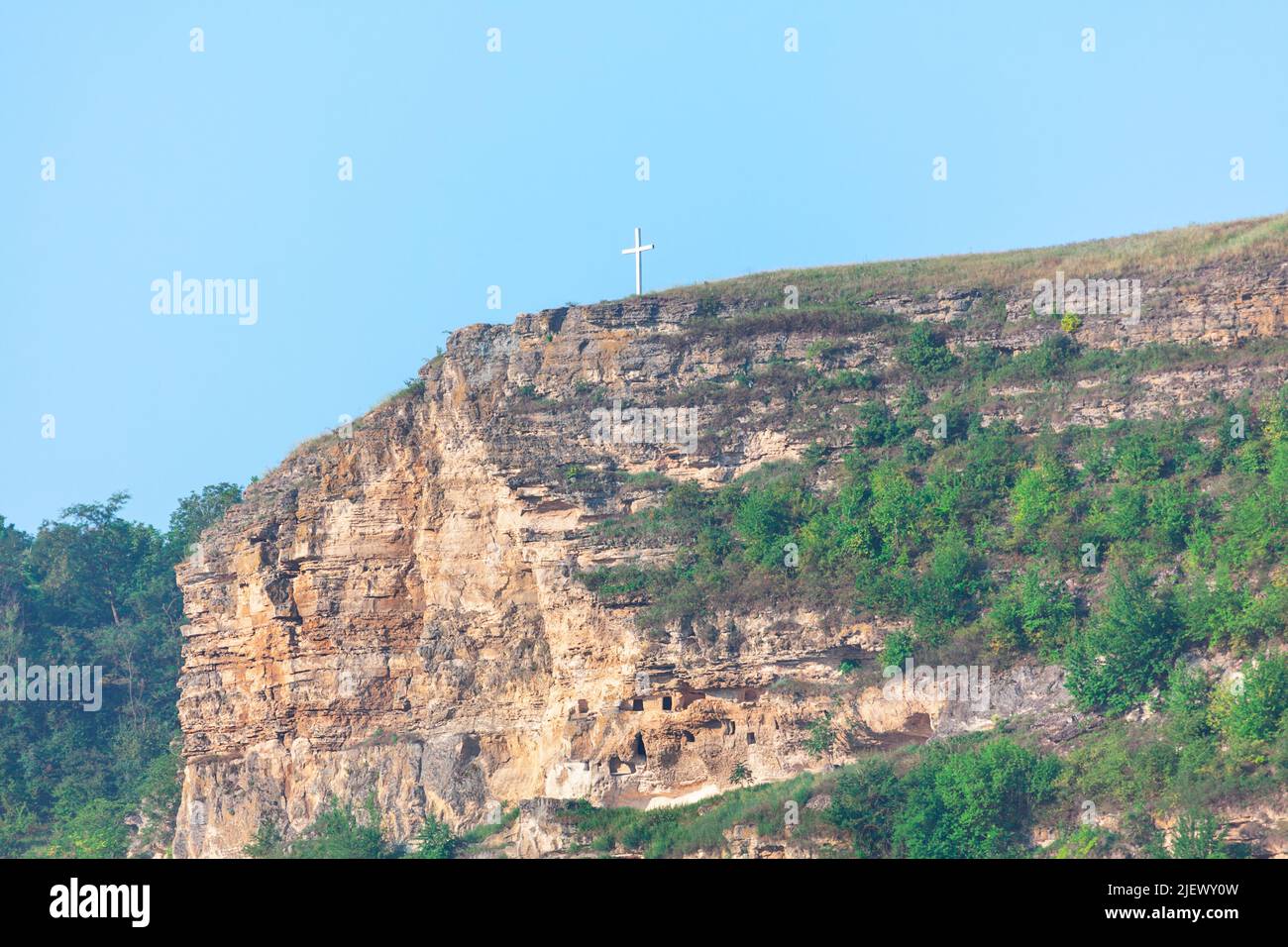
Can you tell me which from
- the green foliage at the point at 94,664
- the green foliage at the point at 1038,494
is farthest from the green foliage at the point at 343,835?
the green foliage at the point at 1038,494

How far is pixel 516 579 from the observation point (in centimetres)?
4150

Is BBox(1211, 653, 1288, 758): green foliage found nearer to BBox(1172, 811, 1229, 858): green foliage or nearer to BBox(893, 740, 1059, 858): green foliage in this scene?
BBox(1172, 811, 1229, 858): green foliage

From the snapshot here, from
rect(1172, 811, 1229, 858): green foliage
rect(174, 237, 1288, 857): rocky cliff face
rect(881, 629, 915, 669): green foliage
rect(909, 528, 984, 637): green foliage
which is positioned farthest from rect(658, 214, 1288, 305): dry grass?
rect(1172, 811, 1229, 858): green foliage

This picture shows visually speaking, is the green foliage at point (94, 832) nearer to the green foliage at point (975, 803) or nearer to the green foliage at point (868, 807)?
the green foliage at point (868, 807)

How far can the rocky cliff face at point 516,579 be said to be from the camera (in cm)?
3828

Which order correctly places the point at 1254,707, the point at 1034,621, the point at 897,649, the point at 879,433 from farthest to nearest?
the point at 879,433 → the point at 897,649 → the point at 1034,621 → the point at 1254,707

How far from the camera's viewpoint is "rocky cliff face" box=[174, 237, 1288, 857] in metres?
38.3

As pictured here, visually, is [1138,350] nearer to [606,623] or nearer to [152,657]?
[606,623]

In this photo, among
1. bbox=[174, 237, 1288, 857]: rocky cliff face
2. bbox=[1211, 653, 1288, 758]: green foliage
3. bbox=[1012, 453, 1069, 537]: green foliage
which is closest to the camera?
bbox=[1211, 653, 1288, 758]: green foliage

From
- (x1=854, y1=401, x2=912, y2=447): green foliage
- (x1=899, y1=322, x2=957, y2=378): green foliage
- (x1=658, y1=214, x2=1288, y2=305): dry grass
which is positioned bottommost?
(x1=854, y1=401, x2=912, y2=447): green foliage

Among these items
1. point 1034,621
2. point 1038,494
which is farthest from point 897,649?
point 1038,494

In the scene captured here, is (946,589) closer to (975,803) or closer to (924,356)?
(975,803)

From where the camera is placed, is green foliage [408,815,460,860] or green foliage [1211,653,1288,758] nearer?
green foliage [1211,653,1288,758]

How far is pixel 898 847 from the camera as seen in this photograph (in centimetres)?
3338
